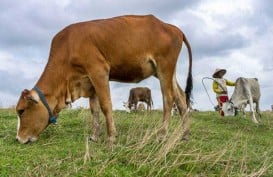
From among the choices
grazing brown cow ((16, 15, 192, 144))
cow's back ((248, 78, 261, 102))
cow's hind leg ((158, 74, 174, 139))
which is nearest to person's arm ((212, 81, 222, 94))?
cow's back ((248, 78, 261, 102))

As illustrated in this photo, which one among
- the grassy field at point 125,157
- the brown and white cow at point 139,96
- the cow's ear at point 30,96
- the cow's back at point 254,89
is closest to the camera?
the grassy field at point 125,157

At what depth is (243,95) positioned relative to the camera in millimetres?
16641

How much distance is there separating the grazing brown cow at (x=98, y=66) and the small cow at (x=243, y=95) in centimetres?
656

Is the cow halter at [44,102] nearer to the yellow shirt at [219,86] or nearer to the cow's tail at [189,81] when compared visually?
the cow's tail at [189,81]

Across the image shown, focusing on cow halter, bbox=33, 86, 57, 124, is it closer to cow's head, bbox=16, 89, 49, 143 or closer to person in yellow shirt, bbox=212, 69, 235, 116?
cow's head, bbox=16, 89, 49, 143

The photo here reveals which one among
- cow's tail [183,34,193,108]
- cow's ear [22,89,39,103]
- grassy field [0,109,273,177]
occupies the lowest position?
grassy field [0,109,273,177]

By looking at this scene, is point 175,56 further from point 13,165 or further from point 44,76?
point 13,165

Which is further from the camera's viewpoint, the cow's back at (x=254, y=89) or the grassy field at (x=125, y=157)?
the cow's back at (x=254, y=89)

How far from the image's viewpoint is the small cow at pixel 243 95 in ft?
53.2

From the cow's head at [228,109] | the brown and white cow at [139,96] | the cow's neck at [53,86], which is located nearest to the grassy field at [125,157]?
the cow's neck at [53,86]

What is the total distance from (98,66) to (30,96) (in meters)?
1.17

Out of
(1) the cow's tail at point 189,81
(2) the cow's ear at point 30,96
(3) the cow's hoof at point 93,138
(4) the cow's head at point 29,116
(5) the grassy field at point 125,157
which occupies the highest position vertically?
(1) the cow's tail at point 189,81

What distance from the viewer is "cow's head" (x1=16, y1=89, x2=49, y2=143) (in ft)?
28.7

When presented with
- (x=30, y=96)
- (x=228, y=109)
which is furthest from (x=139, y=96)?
(x=30, y=96)
